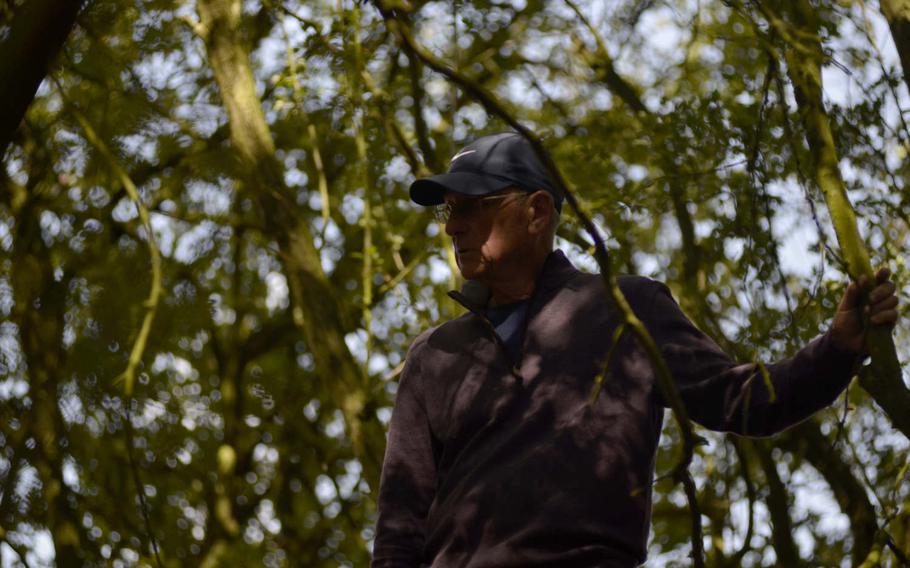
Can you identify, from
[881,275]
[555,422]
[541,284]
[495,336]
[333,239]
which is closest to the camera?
[881,275]

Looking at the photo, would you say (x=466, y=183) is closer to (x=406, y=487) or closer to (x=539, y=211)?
(x=539, y=211)

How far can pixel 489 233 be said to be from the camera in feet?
10.5

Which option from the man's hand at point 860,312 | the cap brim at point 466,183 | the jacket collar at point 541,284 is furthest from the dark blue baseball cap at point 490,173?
the man's hand at point 860,312

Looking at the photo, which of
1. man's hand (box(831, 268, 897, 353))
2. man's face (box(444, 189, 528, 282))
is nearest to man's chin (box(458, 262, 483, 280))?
man's face (box(444, 189, 528, 282))

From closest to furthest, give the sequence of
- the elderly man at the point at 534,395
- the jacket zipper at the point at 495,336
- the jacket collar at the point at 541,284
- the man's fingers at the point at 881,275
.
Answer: the man's fingers at the point at 881,275
the elderly man at the point at 534,395
the jacket zipper at the point at 495,336
the jacket collar at the point at 541,284

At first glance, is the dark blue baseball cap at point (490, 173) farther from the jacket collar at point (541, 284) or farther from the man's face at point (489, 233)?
the jacket collar at point (541, 284)

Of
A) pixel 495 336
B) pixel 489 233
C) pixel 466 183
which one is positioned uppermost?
pixel 466 183

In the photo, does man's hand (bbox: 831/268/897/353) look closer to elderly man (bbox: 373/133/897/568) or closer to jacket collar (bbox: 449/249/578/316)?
elderly man (bbox: 373/133/897/568)

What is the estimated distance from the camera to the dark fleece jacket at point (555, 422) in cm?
273

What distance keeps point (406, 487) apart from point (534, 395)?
401 mm

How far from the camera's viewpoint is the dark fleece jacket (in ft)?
8.96

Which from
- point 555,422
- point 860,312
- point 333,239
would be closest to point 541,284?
point 555,422

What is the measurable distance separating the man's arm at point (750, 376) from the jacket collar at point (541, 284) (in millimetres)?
269

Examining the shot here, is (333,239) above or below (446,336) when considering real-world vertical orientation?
above
